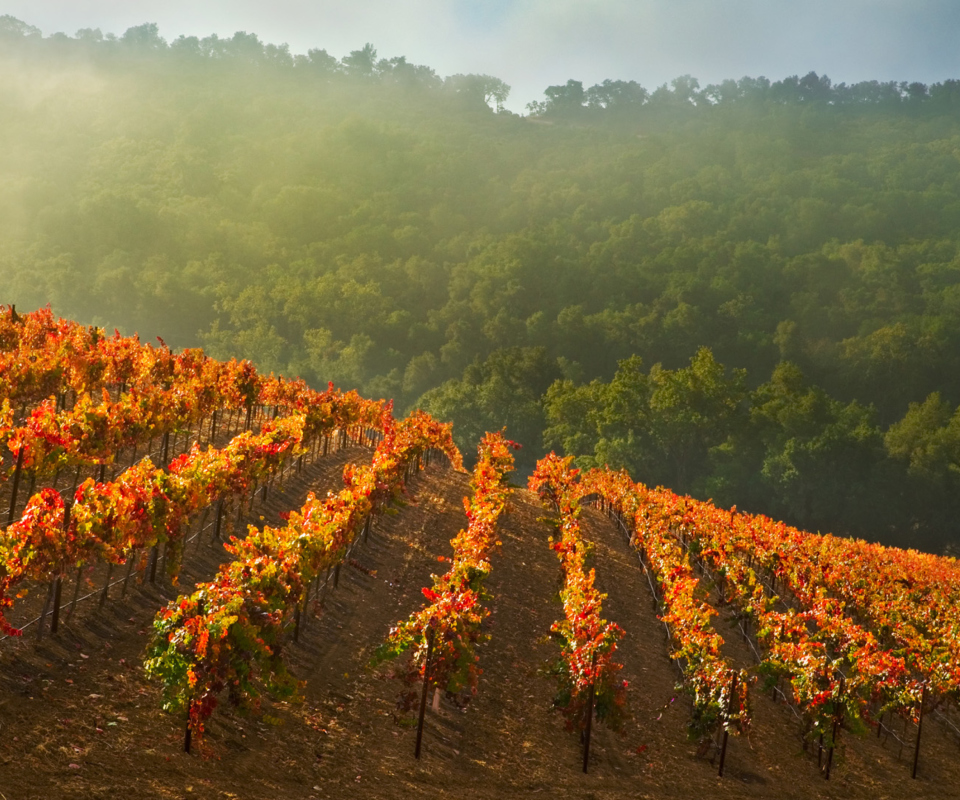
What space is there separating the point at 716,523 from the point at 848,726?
1617cm

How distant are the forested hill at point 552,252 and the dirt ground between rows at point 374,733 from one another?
54824 mm

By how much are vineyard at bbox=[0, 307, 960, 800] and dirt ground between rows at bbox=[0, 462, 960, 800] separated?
49 millimetres

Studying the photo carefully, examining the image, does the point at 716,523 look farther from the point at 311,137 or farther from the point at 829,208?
the point at 311,137

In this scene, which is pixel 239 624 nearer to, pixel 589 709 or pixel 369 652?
pixel 369 652

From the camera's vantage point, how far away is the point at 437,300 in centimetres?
11819

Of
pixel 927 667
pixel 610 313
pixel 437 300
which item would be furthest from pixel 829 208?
pixel 927 667

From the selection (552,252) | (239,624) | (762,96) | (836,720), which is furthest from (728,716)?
(762,96)

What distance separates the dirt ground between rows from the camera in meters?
10.9

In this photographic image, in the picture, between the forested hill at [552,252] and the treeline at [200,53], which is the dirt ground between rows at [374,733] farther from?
the treeline at [200,53]

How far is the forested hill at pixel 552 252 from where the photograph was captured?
75.4 metres

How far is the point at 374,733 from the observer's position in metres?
13.7

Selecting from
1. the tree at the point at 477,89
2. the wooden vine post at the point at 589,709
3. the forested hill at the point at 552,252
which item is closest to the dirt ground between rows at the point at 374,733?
the wooden vine post at the point at 589,709

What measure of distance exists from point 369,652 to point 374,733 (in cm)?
314

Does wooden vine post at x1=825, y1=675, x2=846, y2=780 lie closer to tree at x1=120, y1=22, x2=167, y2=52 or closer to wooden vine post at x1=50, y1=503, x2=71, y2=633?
wooden vine post at x1=50, y1=503, x2=71, y2=633
